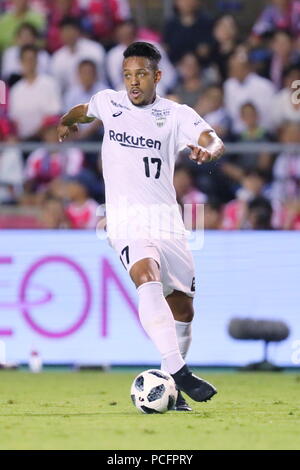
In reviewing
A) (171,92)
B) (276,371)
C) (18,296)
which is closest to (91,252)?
(18,296)

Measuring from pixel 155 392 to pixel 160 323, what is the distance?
1.47 feet

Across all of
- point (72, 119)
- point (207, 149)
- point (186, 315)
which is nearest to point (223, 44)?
point (72, 119)

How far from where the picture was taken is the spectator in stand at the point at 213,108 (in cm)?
1438

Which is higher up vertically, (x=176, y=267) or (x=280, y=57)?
(x=280, y=57)

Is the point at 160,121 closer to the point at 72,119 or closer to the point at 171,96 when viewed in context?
the point at 72,119

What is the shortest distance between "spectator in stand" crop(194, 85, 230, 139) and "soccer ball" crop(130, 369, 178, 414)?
6955mm

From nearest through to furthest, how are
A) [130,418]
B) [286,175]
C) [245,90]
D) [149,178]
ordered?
[130,418]
[149,178]
[286,175]
[245,90]

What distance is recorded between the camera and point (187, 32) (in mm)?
15672

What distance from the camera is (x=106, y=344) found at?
12367 mm

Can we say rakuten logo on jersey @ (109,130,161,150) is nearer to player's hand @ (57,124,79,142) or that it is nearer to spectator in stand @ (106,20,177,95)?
player's hand @ (57,124,79,142)

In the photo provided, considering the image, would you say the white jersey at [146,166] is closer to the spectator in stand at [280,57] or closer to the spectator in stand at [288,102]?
the spectator in stand at [288,102]

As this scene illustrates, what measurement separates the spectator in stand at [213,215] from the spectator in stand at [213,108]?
4.77 feet

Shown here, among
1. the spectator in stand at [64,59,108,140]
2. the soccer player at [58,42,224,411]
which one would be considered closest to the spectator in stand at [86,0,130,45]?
Answer: the spectator in stand at [64,59,108,140]
